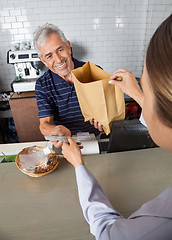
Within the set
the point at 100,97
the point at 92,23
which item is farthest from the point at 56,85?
the point at 92,23

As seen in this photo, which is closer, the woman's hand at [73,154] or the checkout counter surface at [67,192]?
the checkout counter surface at [67,192]

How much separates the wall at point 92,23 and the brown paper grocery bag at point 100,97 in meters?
1.81

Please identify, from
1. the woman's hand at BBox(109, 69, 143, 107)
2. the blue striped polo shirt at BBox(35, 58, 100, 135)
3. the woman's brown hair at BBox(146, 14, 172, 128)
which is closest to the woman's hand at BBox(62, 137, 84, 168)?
the woman's hand at BBox(109, 69, 143, 107)

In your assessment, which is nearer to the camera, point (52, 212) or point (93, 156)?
point (52, 212)

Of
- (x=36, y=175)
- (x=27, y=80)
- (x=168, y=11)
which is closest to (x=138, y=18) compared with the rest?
(x=168, y=11)

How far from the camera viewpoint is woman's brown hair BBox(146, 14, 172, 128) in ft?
1.43

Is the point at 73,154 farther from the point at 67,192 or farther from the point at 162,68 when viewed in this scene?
the point at 162,68

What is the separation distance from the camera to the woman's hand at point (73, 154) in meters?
0.91

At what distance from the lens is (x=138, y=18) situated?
2762 mm

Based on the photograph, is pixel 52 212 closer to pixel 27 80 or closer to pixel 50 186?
pixel 50 186

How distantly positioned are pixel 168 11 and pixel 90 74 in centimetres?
210

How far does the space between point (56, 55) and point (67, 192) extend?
3.37 ft

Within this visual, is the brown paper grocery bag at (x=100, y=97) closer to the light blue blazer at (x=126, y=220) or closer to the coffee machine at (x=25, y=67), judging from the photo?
the light blue blazer at (x=126, y=220)

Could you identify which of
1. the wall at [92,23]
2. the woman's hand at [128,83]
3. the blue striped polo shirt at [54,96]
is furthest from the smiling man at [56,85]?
the wall at [92,23]
